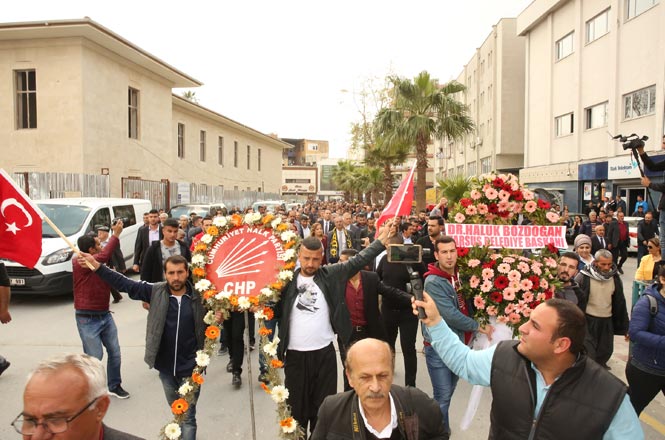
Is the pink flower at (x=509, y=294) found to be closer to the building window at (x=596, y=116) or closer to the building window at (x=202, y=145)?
the building window at (x=596, y=116)

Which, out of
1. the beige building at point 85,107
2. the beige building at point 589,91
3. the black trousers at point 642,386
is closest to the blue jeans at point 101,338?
the black trousers at point 642,386

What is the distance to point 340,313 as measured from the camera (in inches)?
163

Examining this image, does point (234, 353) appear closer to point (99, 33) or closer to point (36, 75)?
point (99, 33)

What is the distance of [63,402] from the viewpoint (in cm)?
180

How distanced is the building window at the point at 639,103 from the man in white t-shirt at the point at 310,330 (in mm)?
22010

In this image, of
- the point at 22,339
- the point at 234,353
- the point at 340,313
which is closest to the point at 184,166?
the point at 22,339

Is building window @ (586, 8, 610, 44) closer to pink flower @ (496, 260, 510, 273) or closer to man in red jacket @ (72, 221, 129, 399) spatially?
pink flower @ (496, 260, 510, 273)

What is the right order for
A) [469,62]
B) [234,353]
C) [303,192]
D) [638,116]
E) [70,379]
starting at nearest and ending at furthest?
[70,379] → [234,353] → [638,116] → [469,62] → [303,192]

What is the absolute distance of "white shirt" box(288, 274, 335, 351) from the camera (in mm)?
4020

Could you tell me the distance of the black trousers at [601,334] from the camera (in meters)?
5.45

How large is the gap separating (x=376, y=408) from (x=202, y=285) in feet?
7.49

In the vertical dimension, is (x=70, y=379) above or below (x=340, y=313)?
above

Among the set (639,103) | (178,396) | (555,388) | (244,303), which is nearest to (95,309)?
(178,396)

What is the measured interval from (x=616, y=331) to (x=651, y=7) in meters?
20.8
